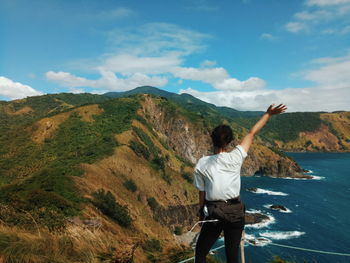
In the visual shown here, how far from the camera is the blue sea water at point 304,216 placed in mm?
47875

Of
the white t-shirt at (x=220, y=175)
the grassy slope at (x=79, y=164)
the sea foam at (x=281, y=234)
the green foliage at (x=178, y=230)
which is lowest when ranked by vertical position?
the sea foam at (x=281, y=234)

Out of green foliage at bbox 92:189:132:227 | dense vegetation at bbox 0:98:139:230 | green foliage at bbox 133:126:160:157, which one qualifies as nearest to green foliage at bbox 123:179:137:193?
dense vegetation at bbox 0:98:139:230

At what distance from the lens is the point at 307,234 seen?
5575cm

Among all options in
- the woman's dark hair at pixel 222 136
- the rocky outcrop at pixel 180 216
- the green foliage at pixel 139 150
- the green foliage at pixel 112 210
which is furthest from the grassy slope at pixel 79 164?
the woman's dark hair at pixel 222 136

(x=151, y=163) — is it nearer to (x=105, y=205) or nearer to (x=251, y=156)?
(x=105, y=205)

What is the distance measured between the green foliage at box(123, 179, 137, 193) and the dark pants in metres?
47.5

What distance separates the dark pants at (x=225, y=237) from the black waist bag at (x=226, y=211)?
0.41ft

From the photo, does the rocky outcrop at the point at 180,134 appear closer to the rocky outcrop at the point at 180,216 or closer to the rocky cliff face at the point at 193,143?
the rocky cliff face at the point at 193,143

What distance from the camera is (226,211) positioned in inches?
150

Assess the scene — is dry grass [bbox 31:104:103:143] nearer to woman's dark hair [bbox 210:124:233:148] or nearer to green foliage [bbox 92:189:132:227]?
green foliage [bbox 92:189:132:227]

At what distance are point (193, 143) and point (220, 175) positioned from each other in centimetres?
12134

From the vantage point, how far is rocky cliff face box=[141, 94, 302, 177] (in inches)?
4742

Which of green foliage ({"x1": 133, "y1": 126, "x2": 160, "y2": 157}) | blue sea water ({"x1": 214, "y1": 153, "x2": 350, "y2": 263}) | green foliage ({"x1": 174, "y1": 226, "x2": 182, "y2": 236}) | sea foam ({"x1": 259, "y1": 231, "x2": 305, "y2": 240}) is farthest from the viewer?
green foliage ({"x1": 133, "y1": 126, "x2": 160, "y2": 157})

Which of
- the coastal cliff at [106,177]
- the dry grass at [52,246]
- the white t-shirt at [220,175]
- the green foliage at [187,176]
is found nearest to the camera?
the white t-shirt at [220,175]
